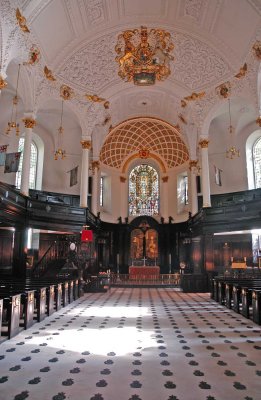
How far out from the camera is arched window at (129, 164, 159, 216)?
2741cm

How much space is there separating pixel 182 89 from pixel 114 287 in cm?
1329

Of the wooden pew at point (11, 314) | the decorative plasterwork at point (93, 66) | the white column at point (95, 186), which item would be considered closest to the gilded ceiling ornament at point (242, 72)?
the decorative plasterwork at point (93, 66)

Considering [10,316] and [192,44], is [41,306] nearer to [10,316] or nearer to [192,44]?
[10,316]

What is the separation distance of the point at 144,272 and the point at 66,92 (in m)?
13.5

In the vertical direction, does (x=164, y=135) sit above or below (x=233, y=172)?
above

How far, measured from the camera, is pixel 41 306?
864cm

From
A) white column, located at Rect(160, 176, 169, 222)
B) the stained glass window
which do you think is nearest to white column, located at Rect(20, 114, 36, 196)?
white column, located at Rect(160, 176, 169, 222)

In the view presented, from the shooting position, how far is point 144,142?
2661 cm

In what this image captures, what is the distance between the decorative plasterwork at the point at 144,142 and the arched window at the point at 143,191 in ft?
6.03

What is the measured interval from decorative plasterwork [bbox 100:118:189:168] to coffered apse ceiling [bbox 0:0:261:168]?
144 inches

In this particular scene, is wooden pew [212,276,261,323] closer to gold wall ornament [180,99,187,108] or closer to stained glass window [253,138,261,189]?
stained glass window [253,138,261,189]

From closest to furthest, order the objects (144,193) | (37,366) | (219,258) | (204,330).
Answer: (37,366)
(204,330)
(219,258)
(144,193)

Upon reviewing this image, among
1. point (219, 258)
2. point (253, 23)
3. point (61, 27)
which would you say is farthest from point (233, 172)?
point (61, 27)

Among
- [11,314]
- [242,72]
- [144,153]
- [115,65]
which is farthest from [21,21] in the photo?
[144,153]
